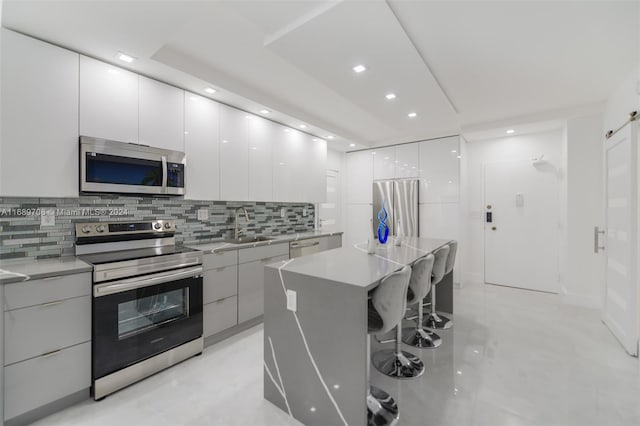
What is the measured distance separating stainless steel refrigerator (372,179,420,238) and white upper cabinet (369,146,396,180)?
0.14 metres

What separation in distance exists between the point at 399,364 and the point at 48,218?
300 cm

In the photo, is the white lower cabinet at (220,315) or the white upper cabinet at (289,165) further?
the white upper cabinet at (289,165)

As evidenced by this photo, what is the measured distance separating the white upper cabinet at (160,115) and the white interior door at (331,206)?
9.72 feet

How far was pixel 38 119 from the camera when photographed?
6.49 ft

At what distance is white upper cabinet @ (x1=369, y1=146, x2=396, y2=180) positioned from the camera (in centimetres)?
526

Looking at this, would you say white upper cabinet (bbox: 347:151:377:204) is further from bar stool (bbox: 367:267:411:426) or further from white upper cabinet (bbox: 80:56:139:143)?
white upper cabinet (bbox: 80:56:139:143)

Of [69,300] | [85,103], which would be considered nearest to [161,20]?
[85,103]

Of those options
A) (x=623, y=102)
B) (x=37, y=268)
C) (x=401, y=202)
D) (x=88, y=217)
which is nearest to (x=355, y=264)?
(x=37, y=268)

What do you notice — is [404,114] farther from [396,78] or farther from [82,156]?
[82,156]

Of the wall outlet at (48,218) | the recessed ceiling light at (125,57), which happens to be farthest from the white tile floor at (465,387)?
the recessed ceiling light at (125,57)

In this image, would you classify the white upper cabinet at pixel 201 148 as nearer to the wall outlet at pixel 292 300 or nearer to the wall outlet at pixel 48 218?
the wall outlet at pixel 48 218

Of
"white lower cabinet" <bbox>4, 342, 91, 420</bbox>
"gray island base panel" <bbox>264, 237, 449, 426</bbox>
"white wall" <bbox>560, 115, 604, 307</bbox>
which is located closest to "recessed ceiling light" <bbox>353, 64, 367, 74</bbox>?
"gray island base panel" <bbox>264, 237, 449, 426</bbox>

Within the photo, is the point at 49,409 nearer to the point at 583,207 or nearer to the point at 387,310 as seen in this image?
the point at 387,310

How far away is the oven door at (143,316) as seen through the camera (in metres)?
1.99
